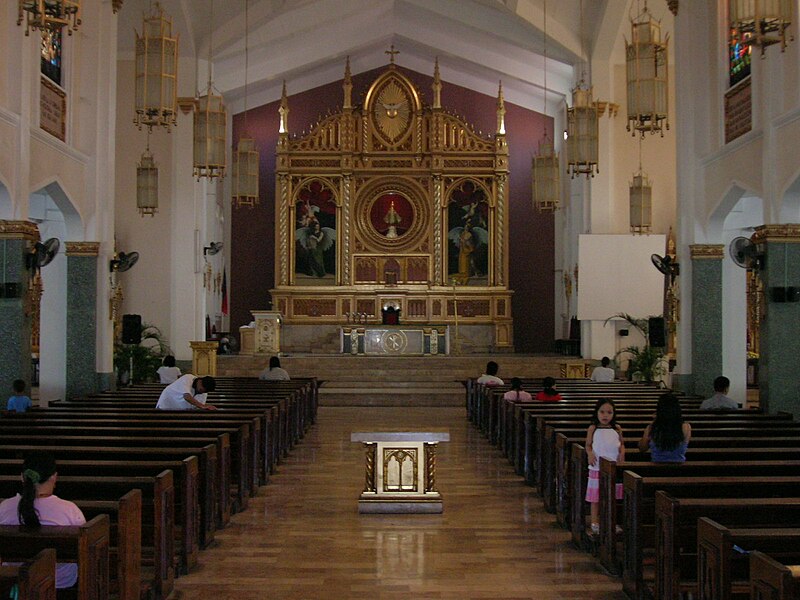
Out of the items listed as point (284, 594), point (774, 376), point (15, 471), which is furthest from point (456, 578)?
point (774, 376)

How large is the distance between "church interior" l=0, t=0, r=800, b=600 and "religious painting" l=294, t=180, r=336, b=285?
8 cm

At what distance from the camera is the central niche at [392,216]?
90.3ft

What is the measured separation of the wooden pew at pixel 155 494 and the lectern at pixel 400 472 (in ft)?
8.55

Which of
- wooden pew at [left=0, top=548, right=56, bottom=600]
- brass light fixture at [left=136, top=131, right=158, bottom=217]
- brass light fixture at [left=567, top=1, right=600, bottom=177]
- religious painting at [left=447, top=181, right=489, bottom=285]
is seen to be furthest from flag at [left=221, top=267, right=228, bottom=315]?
wooden pew at [left=0, top=548, right=56, bottom=600]

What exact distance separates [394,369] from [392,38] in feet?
32.8

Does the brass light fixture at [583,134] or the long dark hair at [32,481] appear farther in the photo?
the brass light fixture at [583,134]

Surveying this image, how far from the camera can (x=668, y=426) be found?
680 cm

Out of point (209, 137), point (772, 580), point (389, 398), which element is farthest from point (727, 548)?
point (389, 398)

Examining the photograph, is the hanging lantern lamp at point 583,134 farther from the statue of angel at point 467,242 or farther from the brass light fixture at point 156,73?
the statue of angel at point 467,242

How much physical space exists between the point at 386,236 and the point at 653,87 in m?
14.6

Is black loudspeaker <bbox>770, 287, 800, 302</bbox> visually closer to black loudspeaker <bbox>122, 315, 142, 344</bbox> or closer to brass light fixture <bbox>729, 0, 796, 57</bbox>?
brass light fixture <bbox>729, 0, 796, 57</bbox>

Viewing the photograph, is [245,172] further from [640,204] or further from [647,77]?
[647,77]

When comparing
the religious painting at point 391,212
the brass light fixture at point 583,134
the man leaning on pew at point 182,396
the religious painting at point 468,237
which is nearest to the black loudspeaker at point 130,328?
the man leaning on pew at point 182,396

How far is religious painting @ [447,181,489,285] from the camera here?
1082 inches
